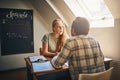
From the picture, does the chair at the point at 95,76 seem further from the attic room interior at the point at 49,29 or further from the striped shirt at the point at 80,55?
the attic room interior at the point at 49,29

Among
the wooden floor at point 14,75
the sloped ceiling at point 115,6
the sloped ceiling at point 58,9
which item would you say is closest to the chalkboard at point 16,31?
the sloped ceiling at point 58,9

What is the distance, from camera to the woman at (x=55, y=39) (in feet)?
8.47

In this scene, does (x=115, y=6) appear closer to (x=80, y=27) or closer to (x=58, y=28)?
(x=80, y=27)

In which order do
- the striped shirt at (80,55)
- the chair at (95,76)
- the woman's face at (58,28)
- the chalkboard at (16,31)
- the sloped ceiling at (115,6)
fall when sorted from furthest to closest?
the chalkboard at (16,31) → the woman's face at (58,28) → the sloped ceiling at (115,6) → the striped shirt at (80,55) → the chair at (95,76)

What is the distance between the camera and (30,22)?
4262 mm

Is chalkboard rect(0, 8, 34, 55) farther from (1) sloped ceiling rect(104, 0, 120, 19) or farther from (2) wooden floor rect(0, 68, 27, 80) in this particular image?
(1) sloped ceiling rect(104, 0, 120, 19)

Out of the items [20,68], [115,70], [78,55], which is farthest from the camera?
[20,68]

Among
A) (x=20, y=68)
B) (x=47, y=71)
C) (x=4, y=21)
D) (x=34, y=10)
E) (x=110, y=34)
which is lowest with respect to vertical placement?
(x=20, y=68)

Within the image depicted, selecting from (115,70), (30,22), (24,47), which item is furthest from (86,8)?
(24,47)

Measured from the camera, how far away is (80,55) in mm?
1488

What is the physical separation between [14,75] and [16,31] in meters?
1.22

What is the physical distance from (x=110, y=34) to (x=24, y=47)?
264 centimetres

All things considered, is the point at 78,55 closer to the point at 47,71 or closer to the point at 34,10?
the point at 47,71

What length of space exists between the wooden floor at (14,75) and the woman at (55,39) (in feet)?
4.43
